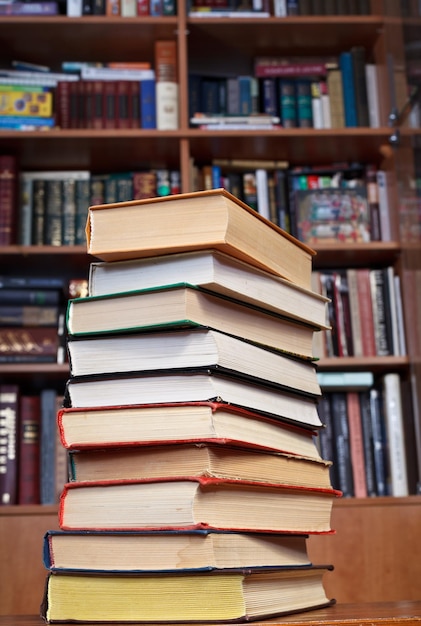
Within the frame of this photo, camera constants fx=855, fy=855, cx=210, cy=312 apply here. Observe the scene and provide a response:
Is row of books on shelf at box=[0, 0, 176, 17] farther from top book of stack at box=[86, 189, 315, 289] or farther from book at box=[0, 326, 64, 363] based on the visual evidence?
top book of stack at box=[86, 189, 315, 289]

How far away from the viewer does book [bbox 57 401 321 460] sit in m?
0.69

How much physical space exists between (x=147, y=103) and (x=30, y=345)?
28.5 inches

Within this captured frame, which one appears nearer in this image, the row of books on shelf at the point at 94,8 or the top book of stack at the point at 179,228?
the top book of stack at the point at 179,228

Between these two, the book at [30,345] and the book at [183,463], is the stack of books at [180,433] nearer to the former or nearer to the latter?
the book at [183,463]

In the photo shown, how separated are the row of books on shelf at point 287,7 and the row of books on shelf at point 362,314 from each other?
739mm

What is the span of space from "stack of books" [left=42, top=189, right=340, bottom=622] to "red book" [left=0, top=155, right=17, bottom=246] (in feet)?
4.70

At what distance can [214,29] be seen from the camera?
2328 millimetres

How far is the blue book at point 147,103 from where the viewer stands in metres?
2.27

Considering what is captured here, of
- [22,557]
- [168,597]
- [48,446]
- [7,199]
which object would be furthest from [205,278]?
[7,199]

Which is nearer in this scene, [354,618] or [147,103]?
[354,618]

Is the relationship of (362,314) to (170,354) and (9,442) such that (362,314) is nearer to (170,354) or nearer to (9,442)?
(9,442)

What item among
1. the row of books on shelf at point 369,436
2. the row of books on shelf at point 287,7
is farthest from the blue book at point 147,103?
the row of books on shelf at point 369,436

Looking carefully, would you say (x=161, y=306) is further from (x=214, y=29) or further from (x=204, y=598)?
(x=214, y=29)

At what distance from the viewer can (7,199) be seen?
218 centimetres
